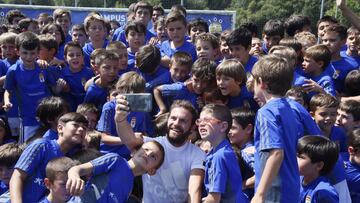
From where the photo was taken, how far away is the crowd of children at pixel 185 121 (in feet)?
11.1

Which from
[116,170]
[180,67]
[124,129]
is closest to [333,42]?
[180,67]

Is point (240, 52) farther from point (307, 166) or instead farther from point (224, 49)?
point (307, 166)

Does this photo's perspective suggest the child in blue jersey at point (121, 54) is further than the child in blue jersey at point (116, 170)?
Yes

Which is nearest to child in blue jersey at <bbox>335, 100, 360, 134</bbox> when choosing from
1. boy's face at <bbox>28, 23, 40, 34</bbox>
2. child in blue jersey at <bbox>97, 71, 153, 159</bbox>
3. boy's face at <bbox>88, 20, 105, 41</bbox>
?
child in blue jersey at <bbox>97, 71, 153, 159</bbox>

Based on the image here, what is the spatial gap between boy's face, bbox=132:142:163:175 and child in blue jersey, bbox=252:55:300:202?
66cm

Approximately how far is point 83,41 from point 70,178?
4.80m

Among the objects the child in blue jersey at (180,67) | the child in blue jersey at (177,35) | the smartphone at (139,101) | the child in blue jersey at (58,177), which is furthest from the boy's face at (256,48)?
the child in blue jersey at (58,177)

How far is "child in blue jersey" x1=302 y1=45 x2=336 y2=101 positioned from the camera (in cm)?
518

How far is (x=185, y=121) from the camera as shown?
12.6 ft

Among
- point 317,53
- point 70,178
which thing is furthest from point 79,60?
point 70,178

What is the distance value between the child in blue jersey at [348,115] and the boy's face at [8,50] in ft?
12.7

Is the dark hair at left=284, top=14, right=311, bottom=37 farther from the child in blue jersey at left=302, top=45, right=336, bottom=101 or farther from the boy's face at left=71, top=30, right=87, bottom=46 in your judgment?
the boy's face at left=71, top=30, right=87, bottom=46

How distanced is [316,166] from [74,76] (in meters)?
3.03

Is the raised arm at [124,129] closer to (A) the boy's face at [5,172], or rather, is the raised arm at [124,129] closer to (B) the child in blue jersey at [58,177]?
(B) the child in blue jersey at [58,177]
